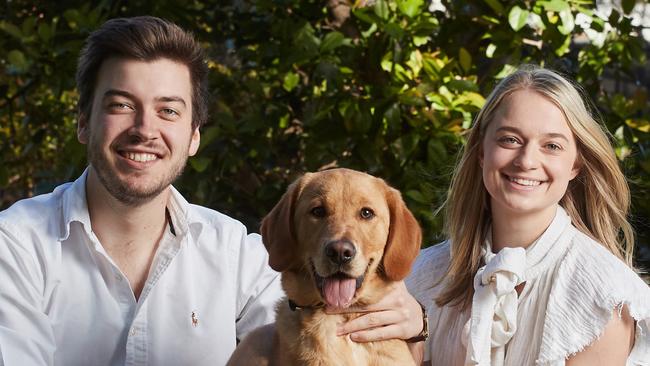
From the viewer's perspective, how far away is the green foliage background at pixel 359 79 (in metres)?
4.46

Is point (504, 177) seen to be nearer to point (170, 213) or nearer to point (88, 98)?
point (170, 213)

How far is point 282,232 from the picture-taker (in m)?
2.95

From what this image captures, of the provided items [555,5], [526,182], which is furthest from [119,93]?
[555,5]

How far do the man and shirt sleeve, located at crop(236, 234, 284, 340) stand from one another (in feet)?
0.18

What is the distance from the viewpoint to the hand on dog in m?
2.96

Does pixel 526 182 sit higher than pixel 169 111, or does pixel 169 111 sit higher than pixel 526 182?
pixel 169 111

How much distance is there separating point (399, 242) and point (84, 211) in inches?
46.0

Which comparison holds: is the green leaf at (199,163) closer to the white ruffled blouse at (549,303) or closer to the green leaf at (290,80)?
the green leaf at (290,80)

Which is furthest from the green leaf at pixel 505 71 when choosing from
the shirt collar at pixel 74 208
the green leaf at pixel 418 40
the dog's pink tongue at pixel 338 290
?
the shirt collar at pixel 74 208

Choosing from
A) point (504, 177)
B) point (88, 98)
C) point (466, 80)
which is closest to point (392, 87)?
point (466, 80)

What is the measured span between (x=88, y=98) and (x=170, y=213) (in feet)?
1.76

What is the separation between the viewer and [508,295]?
328 centimetres

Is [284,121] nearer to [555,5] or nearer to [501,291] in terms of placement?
[555,5]

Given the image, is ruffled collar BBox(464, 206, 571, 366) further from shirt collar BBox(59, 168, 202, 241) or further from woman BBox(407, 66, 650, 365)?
shirt collar BBox(59, 168, 202, 241)
